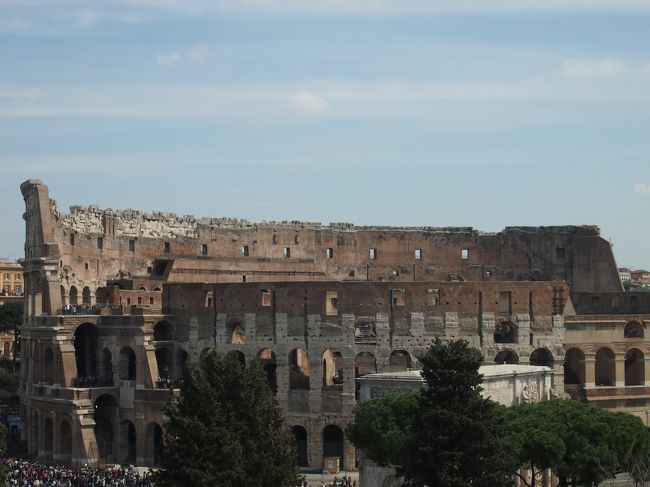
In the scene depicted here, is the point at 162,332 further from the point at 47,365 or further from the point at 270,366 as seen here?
the point at 47,365

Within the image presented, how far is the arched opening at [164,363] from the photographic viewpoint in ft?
235

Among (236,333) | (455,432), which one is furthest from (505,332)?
(455,432)

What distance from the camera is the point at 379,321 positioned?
67562 millimetres

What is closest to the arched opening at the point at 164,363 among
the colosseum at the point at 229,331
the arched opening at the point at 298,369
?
the colosseum at the point at 229,331

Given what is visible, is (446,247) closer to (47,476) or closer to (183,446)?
(47,476)

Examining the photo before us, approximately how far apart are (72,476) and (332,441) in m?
13.6

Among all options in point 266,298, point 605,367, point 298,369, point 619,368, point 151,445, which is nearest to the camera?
point 151,445

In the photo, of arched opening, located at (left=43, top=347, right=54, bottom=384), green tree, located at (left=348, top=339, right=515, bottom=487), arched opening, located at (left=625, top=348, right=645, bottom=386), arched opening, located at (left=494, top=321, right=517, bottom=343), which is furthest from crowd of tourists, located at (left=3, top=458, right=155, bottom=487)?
arched opening, located at (left=625, top=348, right=645, bottom=386)

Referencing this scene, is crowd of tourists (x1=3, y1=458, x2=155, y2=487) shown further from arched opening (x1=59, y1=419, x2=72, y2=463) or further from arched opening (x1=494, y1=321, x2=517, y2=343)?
arched opening (x1=494, y1=321, x2=517, y2=343)

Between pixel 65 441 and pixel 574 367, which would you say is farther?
pixel 574 367

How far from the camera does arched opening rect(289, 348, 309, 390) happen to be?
6881cm

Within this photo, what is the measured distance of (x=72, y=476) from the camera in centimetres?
6169

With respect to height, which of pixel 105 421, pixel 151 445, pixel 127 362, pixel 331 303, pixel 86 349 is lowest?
pixel 151 445

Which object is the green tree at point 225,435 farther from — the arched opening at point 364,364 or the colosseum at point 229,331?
the arched opening at point 364,364
